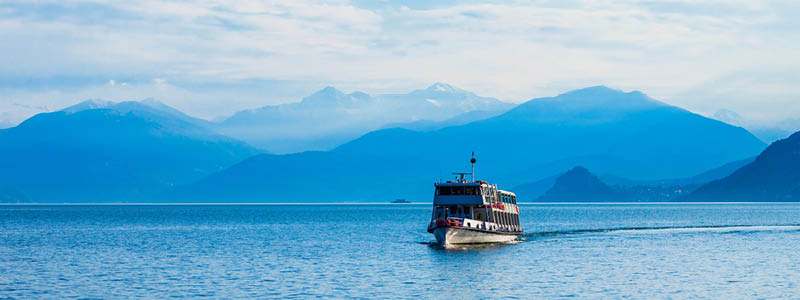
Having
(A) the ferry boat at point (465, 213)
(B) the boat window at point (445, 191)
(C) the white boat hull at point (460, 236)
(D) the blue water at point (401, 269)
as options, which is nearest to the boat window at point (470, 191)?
(A) the ferry boat at point (465, 213)

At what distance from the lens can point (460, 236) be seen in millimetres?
110438

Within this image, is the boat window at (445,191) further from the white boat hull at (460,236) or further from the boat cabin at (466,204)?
the white boat hull at (460,236)

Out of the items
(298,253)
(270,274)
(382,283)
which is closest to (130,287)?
(270,274)

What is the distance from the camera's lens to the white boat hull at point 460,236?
109 metres

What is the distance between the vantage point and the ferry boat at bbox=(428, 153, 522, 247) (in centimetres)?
10938

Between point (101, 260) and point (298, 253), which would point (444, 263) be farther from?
point (101, 260)

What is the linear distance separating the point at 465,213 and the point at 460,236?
4308 mm

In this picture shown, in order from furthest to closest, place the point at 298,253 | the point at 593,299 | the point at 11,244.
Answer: the point at 11,244
the point at 298,253
the point at 593,299

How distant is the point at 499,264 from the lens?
3652 inches

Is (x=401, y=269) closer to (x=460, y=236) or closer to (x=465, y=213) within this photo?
(x=460, y=236)

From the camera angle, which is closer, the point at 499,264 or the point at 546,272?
the point at 546,272

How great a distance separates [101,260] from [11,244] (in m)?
37.1

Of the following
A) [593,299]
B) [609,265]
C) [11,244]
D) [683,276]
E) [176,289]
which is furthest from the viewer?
[11,244]

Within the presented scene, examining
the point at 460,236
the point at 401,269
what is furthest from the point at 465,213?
the point at 401,269
